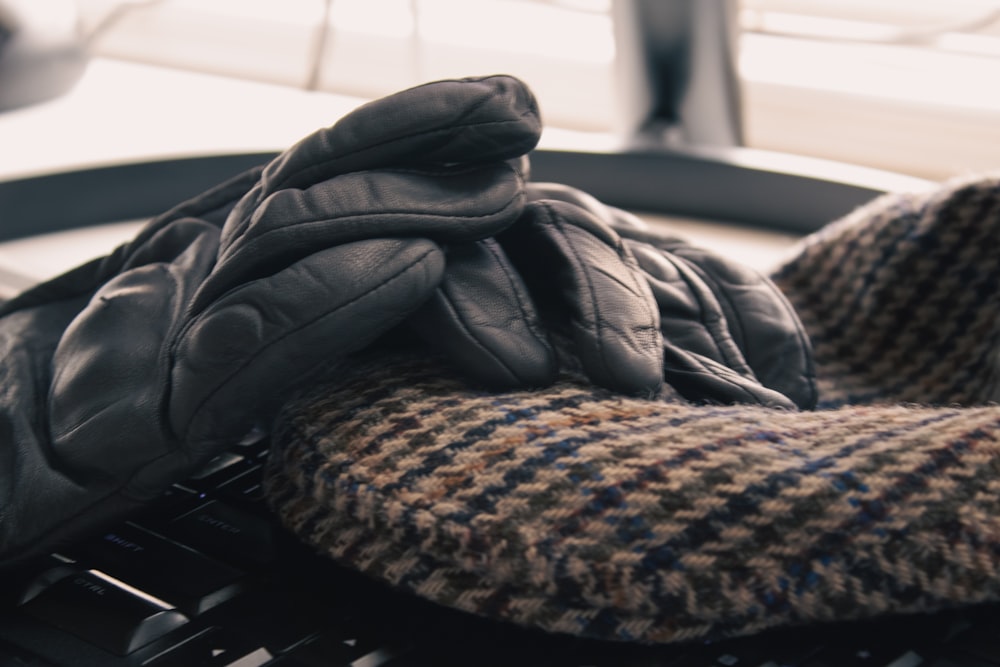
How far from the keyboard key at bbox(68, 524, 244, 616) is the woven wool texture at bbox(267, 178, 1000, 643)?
0.22 ft

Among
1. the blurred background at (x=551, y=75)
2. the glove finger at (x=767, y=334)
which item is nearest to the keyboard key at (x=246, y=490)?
the glove finger at (x=767, y=334)

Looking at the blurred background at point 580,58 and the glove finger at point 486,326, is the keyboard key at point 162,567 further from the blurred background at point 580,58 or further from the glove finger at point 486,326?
the blurred background at point 580,58

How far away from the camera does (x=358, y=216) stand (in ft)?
2.50

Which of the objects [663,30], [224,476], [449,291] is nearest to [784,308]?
[449,291]

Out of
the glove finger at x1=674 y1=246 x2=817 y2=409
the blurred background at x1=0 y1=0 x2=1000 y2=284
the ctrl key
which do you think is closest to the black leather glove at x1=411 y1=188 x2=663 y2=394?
the glove finger at x1=674 y1=246 x2=817 y2=409

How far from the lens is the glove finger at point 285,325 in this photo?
732 millimetres

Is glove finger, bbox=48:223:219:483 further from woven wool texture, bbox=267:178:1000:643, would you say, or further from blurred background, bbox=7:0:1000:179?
blurred background, bbox=7:0:1000:179

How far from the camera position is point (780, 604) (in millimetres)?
681

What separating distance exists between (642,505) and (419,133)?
0.31 m

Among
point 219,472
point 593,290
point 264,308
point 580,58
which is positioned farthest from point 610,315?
point 580,58

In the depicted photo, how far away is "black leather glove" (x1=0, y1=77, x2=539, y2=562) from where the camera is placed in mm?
739

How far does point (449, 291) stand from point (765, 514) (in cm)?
27

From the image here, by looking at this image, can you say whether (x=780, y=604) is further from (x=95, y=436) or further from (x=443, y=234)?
(x=95, y=436)

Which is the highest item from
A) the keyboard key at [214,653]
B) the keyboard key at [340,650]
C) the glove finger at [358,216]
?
the glove finger at [358,216]
